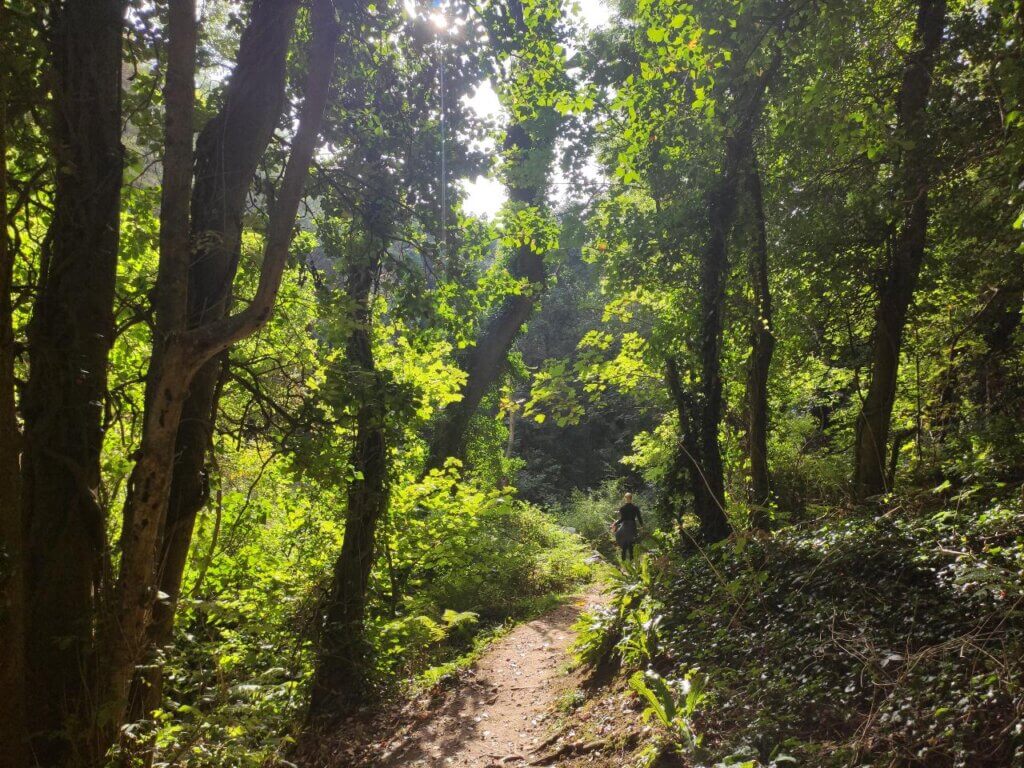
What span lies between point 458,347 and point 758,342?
4675mm

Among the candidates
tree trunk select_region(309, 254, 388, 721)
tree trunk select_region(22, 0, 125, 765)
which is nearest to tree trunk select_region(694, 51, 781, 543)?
tree trunk select_region(309, 254, 388, 721)

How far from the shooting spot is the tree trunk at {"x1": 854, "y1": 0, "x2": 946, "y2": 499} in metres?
7.30

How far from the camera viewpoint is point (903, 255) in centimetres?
831

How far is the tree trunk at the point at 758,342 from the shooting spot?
906cm

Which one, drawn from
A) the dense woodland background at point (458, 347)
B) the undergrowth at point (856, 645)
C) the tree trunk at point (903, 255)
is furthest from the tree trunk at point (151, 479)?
the tree trunk at point (903, 255)

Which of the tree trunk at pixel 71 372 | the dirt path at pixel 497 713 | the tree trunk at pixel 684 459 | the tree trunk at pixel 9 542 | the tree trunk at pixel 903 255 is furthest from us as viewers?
the tree trunk at pixel 684 459

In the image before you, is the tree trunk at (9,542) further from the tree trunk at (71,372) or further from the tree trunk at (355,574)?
the tree trunk at (355,574)

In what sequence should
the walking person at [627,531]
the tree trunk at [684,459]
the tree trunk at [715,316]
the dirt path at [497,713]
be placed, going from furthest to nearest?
the walking person at [627,531], the tree trunk at [684,459], the tree trunk at [715,316], the dirt path at [497,713]

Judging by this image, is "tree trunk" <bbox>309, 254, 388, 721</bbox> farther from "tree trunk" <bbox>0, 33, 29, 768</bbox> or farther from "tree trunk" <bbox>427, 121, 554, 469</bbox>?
"tree trunk" <bbox>427, 121, 554, 469</bbox>

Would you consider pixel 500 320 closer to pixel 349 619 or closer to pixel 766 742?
pixel 349 619

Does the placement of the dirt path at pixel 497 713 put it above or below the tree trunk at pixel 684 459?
below

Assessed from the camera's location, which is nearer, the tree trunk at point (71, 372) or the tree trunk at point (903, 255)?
the tree trunk at point (71, 372)

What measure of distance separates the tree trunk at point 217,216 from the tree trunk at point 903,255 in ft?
22.1

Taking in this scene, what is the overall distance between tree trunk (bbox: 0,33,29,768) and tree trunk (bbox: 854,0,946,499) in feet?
26.2
